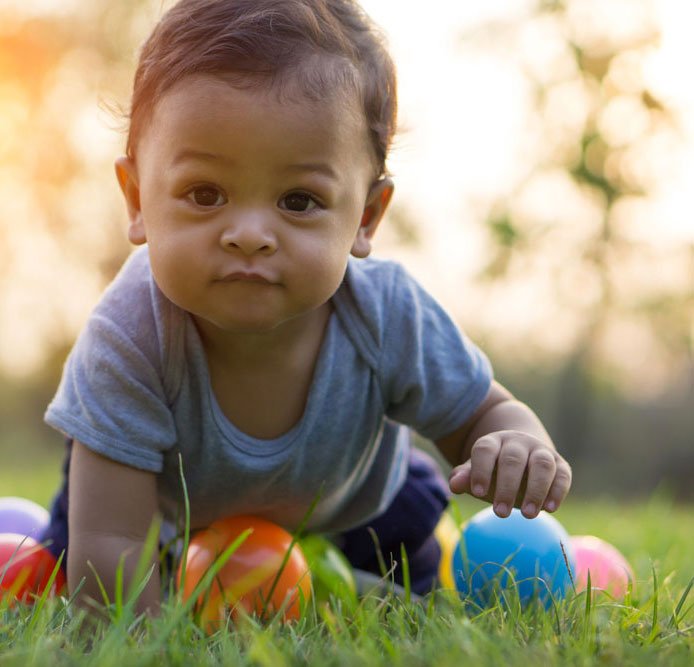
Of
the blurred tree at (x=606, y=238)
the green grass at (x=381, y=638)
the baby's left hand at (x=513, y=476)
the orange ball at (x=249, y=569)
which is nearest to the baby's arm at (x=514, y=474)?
the baby's left hand at (x=513, y=476)

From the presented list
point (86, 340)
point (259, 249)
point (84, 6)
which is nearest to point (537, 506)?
point (259, 249)

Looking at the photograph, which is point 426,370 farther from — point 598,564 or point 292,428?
point 598,564

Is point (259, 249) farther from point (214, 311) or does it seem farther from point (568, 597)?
point (568, 597)

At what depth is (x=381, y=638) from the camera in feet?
3.94

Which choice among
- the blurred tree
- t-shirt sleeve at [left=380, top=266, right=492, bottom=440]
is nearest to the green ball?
t-shirt sleeve at [left=380, top=266, right=492, bottom=440]

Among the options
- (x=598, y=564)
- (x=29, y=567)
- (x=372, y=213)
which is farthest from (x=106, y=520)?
(x=598, y=564)

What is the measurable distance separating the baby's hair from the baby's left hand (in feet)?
2.07

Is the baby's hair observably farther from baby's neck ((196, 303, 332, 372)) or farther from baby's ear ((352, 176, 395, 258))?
baby's neck ((196, 303, 332, 372))

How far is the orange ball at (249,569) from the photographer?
5.51ft

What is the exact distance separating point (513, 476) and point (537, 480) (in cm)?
4

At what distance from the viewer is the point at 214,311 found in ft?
5.53

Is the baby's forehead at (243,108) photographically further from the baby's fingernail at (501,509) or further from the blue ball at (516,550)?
the blue ball at (516,550)

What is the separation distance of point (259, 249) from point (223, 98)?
0.26 metres

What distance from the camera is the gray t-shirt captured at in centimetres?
183
